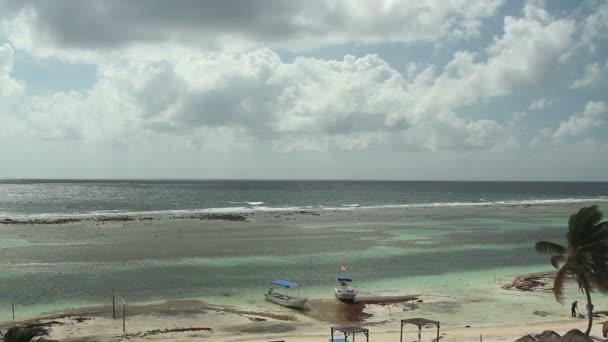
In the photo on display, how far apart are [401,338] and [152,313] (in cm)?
1423

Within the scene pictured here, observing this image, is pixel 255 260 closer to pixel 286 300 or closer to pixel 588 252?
pixel 286 300

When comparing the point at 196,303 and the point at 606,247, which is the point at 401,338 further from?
the point at 196,303

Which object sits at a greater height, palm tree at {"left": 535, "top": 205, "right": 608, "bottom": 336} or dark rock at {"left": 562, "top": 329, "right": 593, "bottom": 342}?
palm tree at {"left": 535, "top": 205, "right": 608, "bottom": 336}

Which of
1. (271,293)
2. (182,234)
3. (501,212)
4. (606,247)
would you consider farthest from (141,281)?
(501,212)

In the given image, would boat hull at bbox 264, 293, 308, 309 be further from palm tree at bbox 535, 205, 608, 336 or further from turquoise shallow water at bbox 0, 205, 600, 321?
palm tree at bbox 535, 205, 608, 336

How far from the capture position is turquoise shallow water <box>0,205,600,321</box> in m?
31.7

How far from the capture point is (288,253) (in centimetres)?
4741

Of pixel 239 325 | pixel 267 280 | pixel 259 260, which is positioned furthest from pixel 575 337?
pixel 259 260

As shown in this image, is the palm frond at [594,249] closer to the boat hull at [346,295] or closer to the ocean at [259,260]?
the ocean at [259,260]

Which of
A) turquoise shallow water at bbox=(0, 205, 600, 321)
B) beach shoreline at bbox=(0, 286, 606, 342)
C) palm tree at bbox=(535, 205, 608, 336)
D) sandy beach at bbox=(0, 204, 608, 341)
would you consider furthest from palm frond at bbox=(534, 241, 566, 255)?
turquoise shallow water at bbox=(0, 205, 600, 321)

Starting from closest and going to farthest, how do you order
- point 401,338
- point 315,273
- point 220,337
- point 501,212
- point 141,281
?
1. point 401,338
2. point 220,337
3. point 141,281
4. point 315,273
5. point 501,212

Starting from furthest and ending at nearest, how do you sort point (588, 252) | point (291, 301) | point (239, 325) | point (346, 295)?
1. point (346, 295)
2. point (291, 301)
3. point (239, 325)
4. point (588, 252)

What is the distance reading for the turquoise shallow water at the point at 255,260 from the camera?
31.7m

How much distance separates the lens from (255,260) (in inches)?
1715
